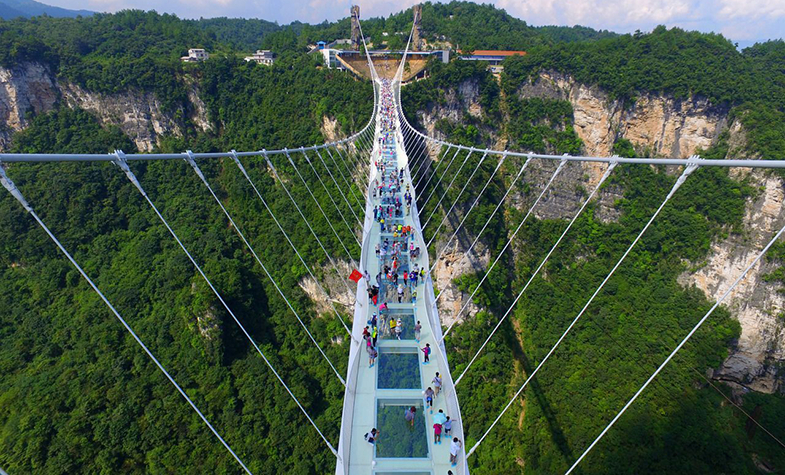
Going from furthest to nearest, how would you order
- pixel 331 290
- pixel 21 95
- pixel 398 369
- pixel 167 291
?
pixel 21 95 < pixel 331 290 < pixel 167 291 < pixel 398 369

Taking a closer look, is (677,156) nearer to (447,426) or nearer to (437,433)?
(447,426)

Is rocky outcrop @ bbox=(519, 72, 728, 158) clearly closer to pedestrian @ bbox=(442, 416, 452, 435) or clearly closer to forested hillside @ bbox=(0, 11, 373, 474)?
forested hillside @ bbox=(0, 11, 373, 474)

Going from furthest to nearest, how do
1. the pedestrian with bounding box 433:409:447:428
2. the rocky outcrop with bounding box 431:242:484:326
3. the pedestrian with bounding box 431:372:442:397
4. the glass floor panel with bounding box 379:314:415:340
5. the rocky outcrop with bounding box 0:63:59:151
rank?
the rocky outcrop with bounding box 0:63:59:151, the rocky outcrop with bounding box 431:242:484:326, the glass floor panel with bounding box 379:314:415:340, the pedestrian with bounding box 431:372:442:397, the pedestrian with bounding box 433:409:447:428

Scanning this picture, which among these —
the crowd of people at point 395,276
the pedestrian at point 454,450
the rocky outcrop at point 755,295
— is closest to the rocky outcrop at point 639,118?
the rocky outcrop at point 755,295

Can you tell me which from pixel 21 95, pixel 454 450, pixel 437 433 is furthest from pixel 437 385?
pixel 21 95

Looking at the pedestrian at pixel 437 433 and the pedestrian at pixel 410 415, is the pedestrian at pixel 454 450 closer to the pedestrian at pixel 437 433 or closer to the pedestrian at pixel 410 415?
the pedestrian at pixel 437 433

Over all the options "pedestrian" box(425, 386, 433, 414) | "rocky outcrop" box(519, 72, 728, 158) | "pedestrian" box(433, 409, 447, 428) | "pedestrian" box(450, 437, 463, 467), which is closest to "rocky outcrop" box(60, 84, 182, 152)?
"rocky outcrop" box(519, 72, 728, 158)

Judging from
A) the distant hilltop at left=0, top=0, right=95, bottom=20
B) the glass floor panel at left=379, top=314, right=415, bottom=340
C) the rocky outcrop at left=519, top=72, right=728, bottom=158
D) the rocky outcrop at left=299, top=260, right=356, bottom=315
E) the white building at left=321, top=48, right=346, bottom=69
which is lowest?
the rocky outcrop at left=299, top=260, right=356, bottom=315
